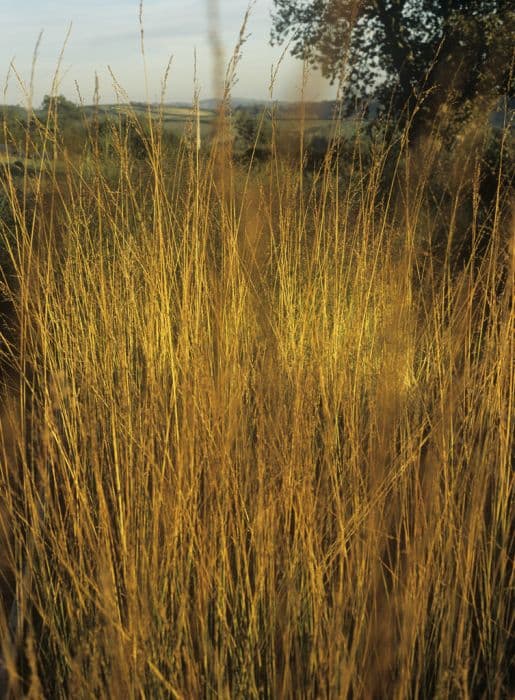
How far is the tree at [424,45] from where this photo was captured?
717cm

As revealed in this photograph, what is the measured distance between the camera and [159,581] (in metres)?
1.71

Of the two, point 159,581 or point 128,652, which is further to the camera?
point 159,581

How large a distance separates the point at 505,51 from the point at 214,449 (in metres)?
6.37

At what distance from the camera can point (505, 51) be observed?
7160mm

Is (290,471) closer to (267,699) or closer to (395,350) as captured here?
(267,699)

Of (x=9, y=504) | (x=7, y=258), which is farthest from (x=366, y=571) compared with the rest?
(x=7, y=258)

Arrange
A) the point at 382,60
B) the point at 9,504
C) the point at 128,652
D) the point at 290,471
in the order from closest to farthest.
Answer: the point at 128,652, the point at 290,471, the point at 9,504, the point at 382,60

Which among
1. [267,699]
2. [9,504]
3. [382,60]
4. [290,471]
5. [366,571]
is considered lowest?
[267,699]

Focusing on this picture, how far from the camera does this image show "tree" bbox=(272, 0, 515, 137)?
23.5ft

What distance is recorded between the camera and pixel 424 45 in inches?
297

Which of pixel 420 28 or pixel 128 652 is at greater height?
pixel 420 28

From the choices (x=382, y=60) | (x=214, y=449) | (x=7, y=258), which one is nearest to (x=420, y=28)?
(x=382, y=60)

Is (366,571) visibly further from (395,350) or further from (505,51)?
(505,51)

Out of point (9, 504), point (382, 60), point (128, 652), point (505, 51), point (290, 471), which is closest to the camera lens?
point (128, 652)
